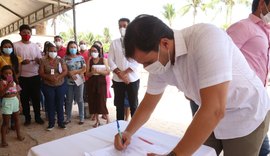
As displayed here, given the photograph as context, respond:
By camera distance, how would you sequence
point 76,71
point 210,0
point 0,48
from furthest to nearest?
point 210,0
point 76,71
point 0,48

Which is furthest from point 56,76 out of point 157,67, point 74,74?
point 157,67

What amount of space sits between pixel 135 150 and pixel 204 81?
0.48m

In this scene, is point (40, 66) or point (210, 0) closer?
point (40, 66)

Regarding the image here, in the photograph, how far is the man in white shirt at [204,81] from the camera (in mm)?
877

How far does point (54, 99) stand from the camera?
3.77 m

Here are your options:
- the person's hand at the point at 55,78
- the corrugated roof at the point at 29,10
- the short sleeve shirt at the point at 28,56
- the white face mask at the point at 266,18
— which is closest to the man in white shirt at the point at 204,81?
the white face mask at the point at 266,18

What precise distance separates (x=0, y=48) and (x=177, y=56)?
11.1 ft

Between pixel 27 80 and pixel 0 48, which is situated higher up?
pixel 0 48

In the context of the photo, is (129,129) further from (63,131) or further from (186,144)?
(63,131)

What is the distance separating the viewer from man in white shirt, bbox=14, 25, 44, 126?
3.84 meters

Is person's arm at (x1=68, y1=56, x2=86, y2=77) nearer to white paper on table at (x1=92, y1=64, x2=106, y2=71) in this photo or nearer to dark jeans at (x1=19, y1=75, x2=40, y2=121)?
white paper on table at (x1=92, y1=64, x2=106, y2=71)

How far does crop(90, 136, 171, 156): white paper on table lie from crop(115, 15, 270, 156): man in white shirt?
0.10 ft

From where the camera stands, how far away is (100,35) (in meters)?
26.1

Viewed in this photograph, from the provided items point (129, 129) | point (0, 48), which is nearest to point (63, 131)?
point (0, 48)
